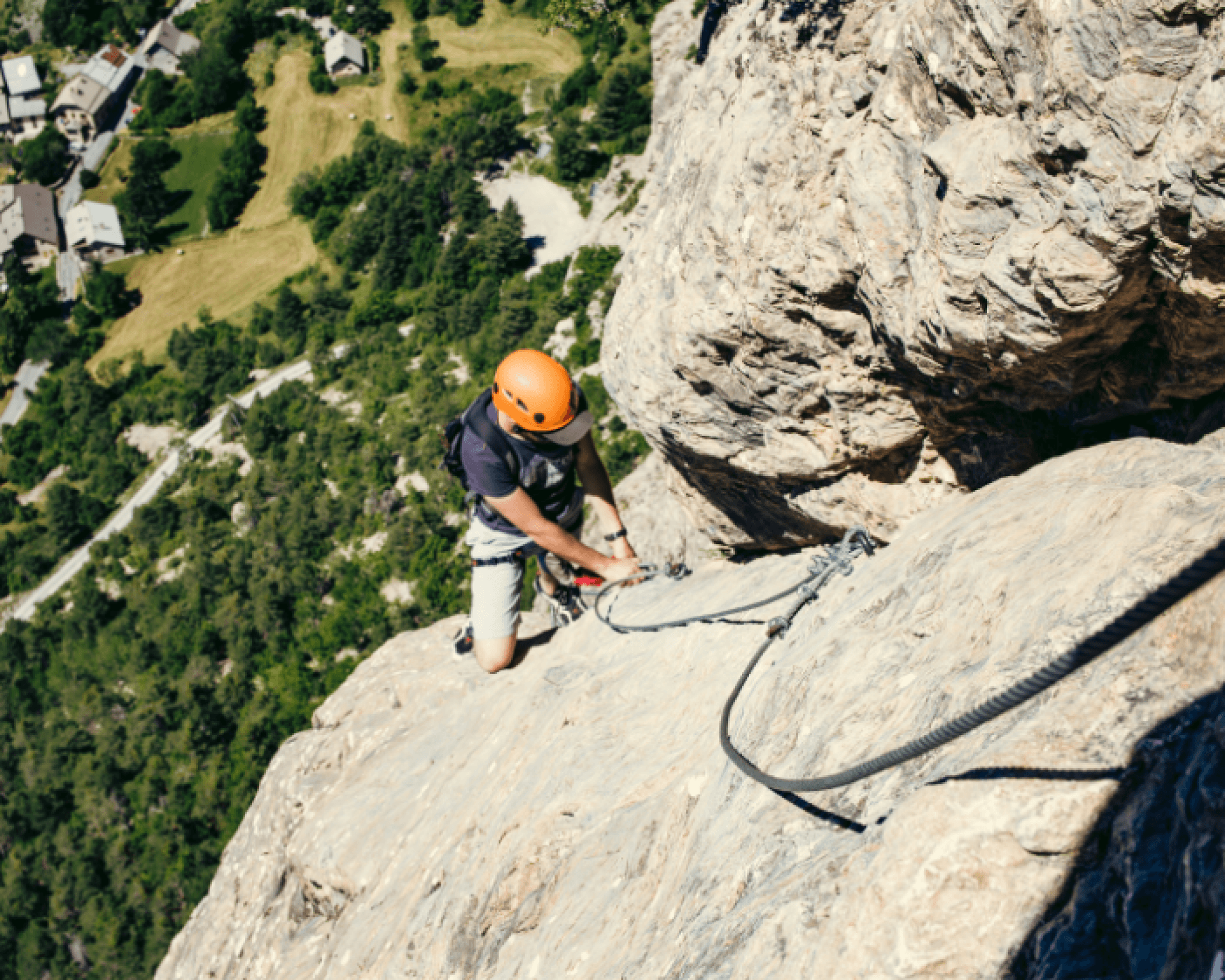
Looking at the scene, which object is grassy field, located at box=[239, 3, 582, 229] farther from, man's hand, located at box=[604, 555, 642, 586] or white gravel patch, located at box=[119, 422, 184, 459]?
man's hand, located at box=[604, 555, 642, 586]

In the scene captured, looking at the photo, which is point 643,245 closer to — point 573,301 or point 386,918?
point 386,918

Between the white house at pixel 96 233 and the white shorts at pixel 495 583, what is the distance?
76.0 metres

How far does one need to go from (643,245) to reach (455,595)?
3710cm

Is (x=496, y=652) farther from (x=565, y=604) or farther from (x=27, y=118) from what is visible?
(x=27, y=118)

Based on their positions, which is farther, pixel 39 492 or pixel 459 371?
pixel 39 492

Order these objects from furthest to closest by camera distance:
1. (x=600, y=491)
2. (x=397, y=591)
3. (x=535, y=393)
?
(x=397, y=591)
(x=600, y=491)
(x=535, y=393)

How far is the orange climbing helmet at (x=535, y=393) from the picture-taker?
652 cm

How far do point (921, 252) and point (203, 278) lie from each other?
238 feet

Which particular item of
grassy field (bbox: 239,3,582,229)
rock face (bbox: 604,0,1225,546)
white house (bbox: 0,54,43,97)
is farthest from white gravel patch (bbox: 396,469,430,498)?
white house (bbox: 0,54,43,97)

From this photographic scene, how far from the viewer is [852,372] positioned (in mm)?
5859

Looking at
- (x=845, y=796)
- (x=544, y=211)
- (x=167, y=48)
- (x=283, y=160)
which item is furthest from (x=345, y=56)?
(x=845, y=796)

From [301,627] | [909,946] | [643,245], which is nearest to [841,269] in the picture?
[643,245]

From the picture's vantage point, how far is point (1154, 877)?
7.86 ft

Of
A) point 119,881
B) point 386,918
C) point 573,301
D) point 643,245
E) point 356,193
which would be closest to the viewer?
point 386,918
